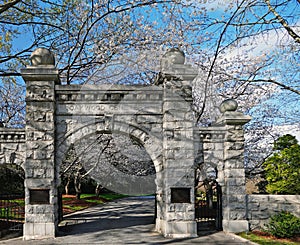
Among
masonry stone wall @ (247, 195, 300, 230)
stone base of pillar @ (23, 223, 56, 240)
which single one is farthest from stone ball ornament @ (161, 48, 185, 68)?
stone base of pillar @ (23, 223, 56, 240)

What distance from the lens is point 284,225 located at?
33.4 ft

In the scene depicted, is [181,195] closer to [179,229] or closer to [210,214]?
[179,229]

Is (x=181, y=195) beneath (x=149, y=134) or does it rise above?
beneath

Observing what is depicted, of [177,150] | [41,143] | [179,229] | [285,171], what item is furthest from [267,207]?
[41,143]

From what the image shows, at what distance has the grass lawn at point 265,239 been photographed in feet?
30.9

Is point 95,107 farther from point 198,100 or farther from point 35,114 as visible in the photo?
point 198,100

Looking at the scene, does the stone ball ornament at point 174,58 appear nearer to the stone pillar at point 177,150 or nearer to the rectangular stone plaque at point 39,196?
the stone pillar at point 177,150

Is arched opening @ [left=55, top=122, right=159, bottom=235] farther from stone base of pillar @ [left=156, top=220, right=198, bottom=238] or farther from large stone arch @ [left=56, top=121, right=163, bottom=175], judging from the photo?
stone base of pillar @ [left=156, top=220, right=198, bottom=238]

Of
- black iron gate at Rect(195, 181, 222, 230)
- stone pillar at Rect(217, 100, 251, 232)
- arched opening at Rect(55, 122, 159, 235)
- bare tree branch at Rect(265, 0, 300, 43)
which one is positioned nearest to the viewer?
bare tree branch at Rect(265, 0, 300, 43)

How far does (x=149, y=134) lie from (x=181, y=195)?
198cm

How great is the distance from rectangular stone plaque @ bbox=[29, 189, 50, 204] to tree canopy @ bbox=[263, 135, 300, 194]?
6691 mm

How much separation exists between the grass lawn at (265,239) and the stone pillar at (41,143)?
533cm

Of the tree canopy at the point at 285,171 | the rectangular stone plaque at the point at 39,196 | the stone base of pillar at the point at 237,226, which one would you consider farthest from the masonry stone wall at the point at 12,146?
the tree canopy at the point at 285,171

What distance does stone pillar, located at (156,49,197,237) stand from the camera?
10.4 metres
